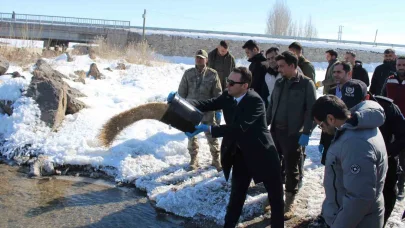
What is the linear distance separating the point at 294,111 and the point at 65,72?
8.87 m

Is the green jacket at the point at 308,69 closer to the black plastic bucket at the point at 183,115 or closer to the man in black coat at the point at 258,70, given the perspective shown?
the man in black coat at the point at 258,70

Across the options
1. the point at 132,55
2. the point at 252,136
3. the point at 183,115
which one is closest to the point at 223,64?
the point at 183,115

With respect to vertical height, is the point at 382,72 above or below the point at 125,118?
above

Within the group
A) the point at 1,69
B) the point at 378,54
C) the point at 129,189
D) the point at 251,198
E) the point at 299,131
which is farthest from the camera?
the point at 378,54

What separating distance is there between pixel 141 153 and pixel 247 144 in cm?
359

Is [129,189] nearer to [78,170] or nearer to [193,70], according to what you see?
[78,170]

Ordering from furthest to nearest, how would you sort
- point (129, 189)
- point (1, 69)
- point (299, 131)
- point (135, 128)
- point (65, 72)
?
point (65, 72)
point (1, 69)
point (135, 128)
point (129, 189)
point (299, 131)

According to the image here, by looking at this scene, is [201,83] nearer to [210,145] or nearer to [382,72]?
[210,145]

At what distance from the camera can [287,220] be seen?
488cm

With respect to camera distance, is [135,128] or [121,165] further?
[135,128]

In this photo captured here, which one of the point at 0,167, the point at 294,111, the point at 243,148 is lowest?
the point at 0,167

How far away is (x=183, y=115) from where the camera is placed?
418cm

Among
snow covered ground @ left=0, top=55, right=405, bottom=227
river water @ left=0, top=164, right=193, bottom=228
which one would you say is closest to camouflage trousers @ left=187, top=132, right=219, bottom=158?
snow covered ground @ left=0, top=55, right=405, bottom=227

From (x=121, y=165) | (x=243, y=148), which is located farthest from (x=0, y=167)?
(x=243, y=148)
